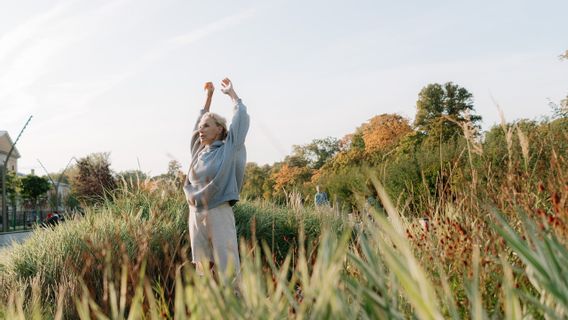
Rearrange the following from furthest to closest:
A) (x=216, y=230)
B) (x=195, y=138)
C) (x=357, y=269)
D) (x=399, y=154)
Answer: (x=399, y=154)
(x=195, y=138)
(x=216, y=230)
(x=357, y=269)

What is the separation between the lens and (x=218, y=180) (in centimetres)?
505

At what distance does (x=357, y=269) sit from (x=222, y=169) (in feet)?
5.49

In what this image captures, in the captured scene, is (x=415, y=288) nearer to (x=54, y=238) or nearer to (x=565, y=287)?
(x=565, y=287)

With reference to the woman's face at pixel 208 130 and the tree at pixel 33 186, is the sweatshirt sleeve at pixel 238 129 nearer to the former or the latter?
the woman's face at pixel 208 130

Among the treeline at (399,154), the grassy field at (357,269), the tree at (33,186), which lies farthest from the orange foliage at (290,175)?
the grassy field at (357,269)

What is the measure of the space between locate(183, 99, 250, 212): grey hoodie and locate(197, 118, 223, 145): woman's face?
57 millimetres

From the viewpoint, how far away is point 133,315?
5.41 feet

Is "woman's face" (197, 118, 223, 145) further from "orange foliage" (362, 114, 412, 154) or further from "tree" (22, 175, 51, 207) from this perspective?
"tree" (22, 175, 51, 207)

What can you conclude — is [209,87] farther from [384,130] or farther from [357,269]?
[384,130]

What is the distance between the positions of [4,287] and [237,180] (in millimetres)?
2111

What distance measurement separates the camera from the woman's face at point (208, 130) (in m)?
5.22

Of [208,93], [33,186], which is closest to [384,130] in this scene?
[33,186]

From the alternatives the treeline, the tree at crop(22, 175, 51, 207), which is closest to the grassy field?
the treeline

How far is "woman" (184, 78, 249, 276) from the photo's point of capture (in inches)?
198
